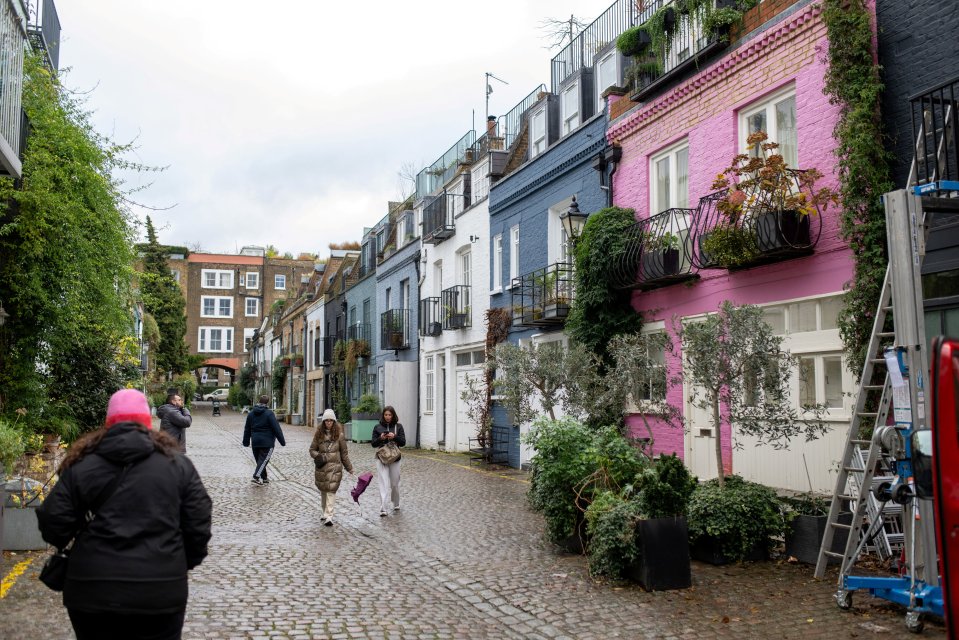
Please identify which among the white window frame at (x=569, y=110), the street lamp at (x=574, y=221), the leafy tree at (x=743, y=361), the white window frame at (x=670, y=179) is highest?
the white window frame at (x=569, y=110)

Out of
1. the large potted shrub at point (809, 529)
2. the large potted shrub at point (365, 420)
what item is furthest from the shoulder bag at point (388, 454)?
the large potted shrub at point (365, 420)

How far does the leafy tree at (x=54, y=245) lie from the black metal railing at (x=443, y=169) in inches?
544

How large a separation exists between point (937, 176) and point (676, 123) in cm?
648

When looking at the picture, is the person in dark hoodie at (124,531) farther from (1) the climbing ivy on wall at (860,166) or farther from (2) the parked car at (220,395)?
(2) the parked car at (220,395)

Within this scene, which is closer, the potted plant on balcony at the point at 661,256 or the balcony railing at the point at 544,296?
the potted plant on balcony at the point at 661,256

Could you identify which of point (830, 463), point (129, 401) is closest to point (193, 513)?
point (129, 401)

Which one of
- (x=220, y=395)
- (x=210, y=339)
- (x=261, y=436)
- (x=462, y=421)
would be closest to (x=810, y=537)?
(x=261, y=436)

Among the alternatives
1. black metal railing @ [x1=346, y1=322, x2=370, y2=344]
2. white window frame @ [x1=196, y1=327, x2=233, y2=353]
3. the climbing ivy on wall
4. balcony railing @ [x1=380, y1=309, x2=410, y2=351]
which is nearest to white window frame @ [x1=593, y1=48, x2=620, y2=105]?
the climbing ivy on wall

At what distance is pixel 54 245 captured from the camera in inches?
442

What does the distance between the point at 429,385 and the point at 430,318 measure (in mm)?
2139

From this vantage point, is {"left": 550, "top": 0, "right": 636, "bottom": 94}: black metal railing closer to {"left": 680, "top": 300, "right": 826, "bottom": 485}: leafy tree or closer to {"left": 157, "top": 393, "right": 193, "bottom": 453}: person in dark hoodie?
{"left": 680, "top": 300, "right": 826, "bottom": 485}: leafy tree

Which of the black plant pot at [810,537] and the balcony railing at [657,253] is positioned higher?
the balcony railing at [657,253]

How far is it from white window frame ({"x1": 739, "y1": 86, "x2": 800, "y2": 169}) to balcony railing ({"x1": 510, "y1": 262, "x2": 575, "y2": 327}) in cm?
456

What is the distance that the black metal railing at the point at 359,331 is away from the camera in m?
32.5
